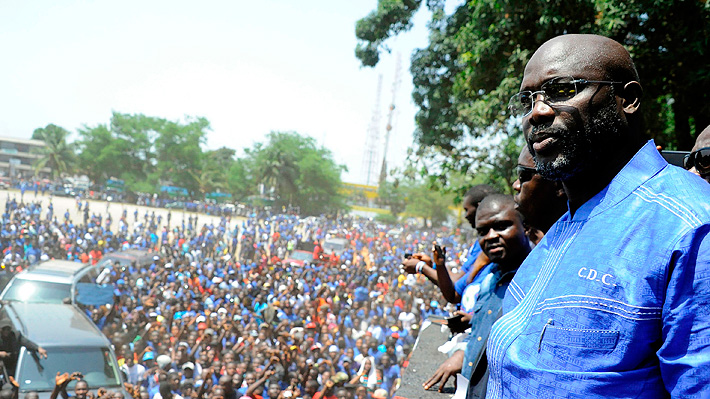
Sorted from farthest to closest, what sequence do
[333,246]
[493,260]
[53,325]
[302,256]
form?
[333,246] < [302,256] < [53,325] < [493,260]

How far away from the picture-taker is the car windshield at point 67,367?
6.44 metres

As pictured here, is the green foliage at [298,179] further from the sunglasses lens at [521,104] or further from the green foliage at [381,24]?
the sunglasses lens at [521,104]

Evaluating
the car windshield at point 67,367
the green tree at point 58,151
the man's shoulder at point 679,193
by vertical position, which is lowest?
the car windshield at point 67,367

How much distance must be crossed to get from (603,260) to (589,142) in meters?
0.25

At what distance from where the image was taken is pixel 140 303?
39.0ft

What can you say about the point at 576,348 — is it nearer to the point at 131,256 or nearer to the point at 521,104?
the point at 521,104

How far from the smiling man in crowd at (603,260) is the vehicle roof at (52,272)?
10.6 meters

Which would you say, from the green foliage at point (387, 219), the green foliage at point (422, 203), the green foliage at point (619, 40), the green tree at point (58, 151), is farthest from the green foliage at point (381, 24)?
the green tree at point (58, 151)

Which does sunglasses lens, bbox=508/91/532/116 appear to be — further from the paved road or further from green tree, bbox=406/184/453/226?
green tree, bbox=406/184/453/226

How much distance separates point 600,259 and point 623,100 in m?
0.35

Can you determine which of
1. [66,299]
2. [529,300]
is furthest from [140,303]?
[529,300]

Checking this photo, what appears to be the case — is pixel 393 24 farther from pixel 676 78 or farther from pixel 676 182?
pixel 676 182

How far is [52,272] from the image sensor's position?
10.2 meters

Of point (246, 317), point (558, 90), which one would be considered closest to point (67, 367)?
point (246, 317)
